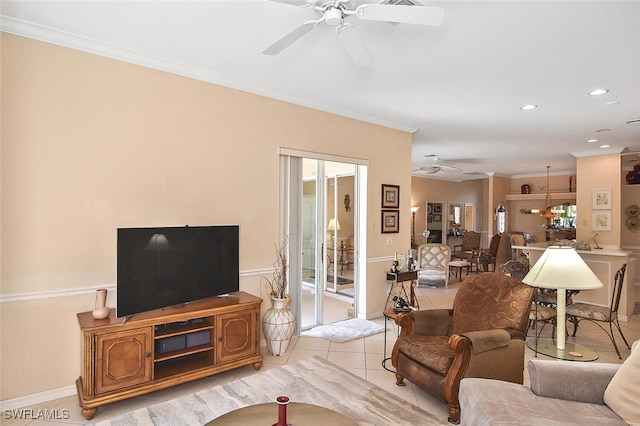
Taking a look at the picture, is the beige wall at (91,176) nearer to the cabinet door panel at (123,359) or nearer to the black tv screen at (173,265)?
the black tv screen at (173,265)

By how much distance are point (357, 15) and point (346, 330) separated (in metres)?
3.63

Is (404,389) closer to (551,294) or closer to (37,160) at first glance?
(551,294)

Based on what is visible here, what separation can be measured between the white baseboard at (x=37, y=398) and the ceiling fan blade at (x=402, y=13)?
3477mm

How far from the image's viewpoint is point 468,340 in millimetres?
2539

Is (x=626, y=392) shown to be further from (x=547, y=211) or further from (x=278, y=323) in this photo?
(x=547, y=211)

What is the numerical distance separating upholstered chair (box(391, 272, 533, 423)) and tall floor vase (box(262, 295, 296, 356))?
1.16 metres

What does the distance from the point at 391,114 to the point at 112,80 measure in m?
3.27

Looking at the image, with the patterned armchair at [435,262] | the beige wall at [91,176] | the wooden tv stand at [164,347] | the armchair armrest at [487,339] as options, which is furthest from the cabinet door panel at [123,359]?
the patterned armchair at [435,262]

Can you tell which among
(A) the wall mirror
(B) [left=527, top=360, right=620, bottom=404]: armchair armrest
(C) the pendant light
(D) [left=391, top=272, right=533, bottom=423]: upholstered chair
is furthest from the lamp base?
(A) the wall mirror

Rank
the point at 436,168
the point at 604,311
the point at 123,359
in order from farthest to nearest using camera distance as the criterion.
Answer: the point at 436,168 < the point at 604,311 < the point at 123,359

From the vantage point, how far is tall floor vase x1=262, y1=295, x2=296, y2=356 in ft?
12.1

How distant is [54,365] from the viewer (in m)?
2.78

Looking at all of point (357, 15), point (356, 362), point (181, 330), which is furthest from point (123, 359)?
point (357, 15)

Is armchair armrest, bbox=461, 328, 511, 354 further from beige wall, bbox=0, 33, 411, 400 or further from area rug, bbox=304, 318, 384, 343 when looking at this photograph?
beige wall, bbox=0, 33, 411, 400
